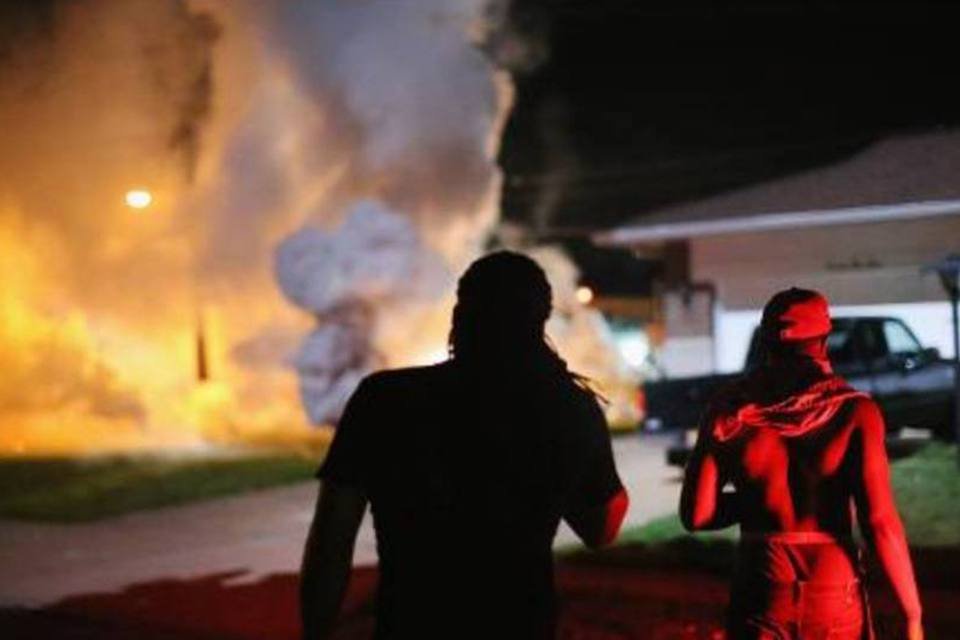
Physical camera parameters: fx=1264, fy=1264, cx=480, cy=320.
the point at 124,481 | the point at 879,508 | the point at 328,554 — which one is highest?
the point at 328,554

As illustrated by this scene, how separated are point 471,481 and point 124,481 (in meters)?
13.3

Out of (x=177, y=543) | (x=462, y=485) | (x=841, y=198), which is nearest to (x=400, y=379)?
(x=462, y=485)

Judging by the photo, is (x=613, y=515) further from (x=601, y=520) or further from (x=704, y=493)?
(x=704, y=493)

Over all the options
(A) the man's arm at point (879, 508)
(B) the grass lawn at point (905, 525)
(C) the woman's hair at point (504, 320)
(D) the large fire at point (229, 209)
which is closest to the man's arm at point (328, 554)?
(C) the woman's hair at point (504, 320)

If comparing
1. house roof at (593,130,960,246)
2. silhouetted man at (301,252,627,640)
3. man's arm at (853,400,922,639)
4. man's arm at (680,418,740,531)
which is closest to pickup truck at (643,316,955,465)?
house roof at (593,130,960,246)

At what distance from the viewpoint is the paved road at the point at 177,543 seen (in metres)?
9.54

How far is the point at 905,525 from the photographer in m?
9.59

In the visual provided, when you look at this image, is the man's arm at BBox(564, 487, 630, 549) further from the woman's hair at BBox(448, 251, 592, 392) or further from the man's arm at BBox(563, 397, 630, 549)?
the woman's hair at BBox(448, 251, 592, 392)

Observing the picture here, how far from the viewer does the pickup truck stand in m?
12.7

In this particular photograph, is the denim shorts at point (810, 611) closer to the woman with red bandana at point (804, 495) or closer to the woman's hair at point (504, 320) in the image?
the woman with red bandana at point (804, 495)

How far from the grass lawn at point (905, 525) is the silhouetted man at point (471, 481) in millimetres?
6230

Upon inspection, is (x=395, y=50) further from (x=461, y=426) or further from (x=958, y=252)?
(x=461, y=426)

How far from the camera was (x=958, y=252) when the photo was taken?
15.7m

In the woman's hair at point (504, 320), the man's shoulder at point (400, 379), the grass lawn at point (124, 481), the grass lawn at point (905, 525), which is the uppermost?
the woman's hair at point (504, 320)
